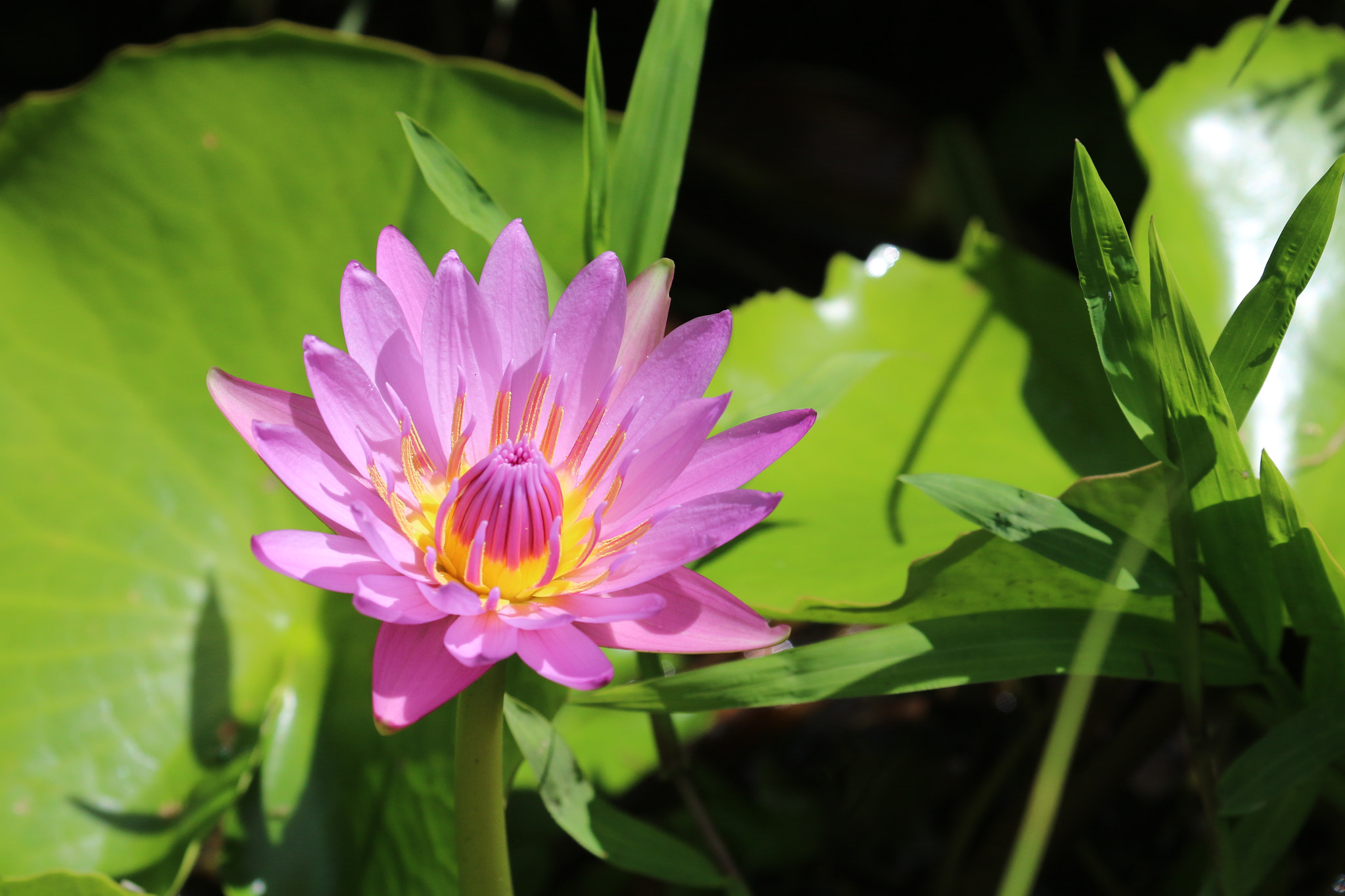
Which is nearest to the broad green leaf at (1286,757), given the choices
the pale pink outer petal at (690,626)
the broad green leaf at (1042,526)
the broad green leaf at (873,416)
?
the broad green leaf at (1042,526)

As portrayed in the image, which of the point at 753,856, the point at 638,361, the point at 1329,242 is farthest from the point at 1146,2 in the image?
the point at 753,856

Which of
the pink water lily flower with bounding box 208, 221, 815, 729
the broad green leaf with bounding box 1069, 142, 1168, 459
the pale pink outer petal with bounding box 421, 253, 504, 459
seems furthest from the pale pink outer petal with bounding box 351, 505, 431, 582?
the broad green leaf with bounding box 1069, 142, 1168, 459

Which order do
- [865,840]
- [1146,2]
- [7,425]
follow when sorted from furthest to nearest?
[1146,2] < [865,840] < [7,425]

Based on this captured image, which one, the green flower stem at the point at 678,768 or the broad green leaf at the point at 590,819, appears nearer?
A: the broad green leaf at the point at 590,819

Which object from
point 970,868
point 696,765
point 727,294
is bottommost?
point 970,868

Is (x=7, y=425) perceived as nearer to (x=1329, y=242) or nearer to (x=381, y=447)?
(x=381, y=447)

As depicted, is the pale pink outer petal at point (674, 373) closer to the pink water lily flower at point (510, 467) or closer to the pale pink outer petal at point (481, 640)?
the pink water lily flower at point (510, 467)
